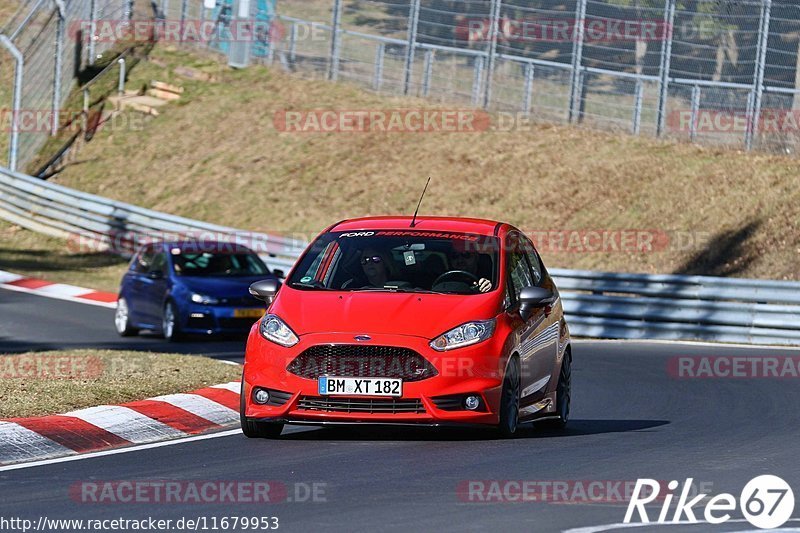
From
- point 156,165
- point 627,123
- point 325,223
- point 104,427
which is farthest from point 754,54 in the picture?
point 104,427

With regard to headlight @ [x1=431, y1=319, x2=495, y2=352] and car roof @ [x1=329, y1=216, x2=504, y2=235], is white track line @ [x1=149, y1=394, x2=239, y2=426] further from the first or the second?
headlight @ [x1=431, y1=319, x2=495, y2=352]

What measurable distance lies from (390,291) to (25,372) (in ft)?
16.0

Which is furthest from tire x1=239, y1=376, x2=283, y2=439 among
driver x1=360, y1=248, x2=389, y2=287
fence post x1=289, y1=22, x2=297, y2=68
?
fence post x1=289, y1=22, x2=297, y2=68

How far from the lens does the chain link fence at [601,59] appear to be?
28.4m

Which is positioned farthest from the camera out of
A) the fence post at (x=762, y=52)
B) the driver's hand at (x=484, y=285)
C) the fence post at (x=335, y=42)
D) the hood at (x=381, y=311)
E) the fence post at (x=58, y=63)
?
the fence post at (x=335, y=42)

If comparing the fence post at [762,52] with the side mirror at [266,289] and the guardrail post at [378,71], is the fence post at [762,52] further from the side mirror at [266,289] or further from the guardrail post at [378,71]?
the side mirror at [266,289]

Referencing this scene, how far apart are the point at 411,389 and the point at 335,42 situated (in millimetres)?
29782

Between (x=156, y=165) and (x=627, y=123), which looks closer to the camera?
(x=627, y=123)

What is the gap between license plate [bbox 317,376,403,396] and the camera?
32.7 ft

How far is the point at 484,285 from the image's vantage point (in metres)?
10.8

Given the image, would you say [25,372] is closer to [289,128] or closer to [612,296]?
[612,296]

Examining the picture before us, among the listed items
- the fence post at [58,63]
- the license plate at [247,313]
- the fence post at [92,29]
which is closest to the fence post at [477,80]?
the fence post at [58,63]

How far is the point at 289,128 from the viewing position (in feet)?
128

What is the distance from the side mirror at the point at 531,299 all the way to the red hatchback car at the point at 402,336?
0.04 ft
